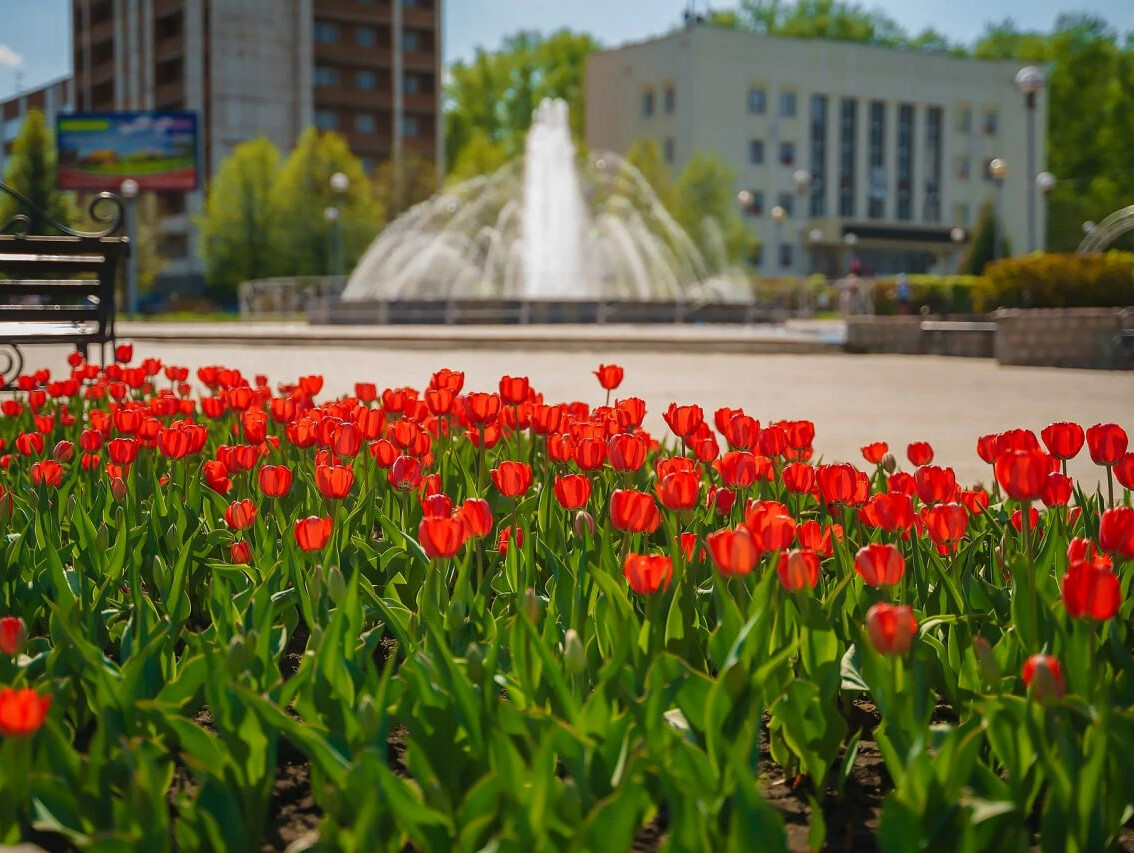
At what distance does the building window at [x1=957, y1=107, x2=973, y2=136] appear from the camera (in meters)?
84.8

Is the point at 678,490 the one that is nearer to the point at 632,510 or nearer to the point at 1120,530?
the point at 632,510

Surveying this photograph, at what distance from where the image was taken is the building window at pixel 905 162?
8275 centimetres

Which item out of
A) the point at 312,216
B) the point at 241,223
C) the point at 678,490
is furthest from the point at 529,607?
the point at 241,223

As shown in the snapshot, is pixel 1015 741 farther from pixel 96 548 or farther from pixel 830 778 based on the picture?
pixel 96 548

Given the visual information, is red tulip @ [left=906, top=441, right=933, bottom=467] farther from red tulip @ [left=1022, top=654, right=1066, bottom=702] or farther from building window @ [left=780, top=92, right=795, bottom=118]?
building window @ [left=780, top=92, right=795, bottom=118]

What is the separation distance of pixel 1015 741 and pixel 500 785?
29.3 inches

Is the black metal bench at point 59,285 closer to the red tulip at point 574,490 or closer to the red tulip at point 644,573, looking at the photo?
the red tulip at point 574,490

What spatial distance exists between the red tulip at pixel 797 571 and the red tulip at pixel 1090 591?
0.38 m

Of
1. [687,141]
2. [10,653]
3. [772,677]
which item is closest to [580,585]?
[772,677]

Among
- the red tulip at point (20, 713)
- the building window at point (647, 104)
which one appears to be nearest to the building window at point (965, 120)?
the building window at point (647, 104)

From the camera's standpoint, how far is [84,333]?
289 inches

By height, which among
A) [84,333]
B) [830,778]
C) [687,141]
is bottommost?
[830,778]

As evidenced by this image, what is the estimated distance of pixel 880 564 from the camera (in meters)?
2.14

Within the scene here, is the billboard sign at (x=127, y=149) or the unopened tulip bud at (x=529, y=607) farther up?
the billboard sign at (x=127, y=149)
